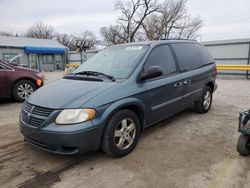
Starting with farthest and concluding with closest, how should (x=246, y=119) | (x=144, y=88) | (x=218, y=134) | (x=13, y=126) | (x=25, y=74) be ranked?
(x=25, y=74), (x=13, y=126), (x=218, y=134), (x=144, y=88), (x=246, y=119)

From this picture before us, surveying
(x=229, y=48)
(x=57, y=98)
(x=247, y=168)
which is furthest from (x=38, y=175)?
(x=229, y=48)

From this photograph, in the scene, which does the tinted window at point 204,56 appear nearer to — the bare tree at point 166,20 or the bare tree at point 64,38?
the bare tree at point 166,20

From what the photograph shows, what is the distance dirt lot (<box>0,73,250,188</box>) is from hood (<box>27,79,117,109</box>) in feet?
2.86

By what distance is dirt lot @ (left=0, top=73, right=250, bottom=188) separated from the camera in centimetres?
238

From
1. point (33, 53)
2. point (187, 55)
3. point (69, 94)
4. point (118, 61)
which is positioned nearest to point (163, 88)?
point (118, 61)

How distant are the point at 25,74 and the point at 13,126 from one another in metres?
2.70

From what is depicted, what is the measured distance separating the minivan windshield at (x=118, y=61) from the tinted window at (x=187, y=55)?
35.6 inches

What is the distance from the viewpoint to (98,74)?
3.30 m

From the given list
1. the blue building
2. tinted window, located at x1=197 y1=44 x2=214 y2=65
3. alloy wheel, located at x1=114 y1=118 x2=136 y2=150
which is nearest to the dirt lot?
alloy wheel, located at x1=114 y1=118 x2=136 y2=150

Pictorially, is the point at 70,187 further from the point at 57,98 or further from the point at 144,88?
the point at 144,88

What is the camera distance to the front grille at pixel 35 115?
2.54m

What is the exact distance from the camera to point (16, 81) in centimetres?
645

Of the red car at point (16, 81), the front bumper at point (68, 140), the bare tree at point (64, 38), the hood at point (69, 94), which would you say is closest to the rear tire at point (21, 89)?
the red car at point (16, 81)

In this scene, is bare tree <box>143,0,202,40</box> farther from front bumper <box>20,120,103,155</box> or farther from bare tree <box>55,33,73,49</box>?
front bumper <box>20,120,103,155</box>
